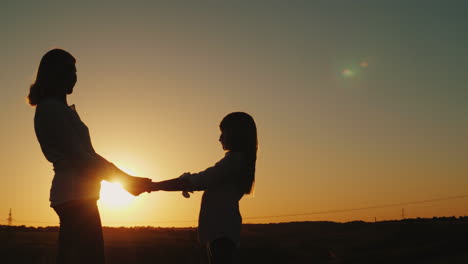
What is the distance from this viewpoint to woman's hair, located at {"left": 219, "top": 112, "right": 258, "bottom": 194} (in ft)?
19.1

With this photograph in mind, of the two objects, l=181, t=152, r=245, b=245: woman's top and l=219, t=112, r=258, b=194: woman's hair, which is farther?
l=219, t=112, r=258, b=194: woman's hair

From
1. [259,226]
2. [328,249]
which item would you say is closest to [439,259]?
[328,249]

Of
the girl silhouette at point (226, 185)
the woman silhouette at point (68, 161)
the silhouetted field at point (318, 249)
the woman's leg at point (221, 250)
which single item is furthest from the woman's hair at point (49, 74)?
the silhouetted field at point (318, 249)

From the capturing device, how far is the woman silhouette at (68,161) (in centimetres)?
459

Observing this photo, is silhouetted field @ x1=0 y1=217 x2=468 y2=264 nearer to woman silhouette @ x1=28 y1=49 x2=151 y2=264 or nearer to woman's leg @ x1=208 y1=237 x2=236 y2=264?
woman's leg @ x1=208 y1=237 x2=236 y2=264

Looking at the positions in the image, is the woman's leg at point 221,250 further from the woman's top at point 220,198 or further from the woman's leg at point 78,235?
the woman's leg at point 78,235

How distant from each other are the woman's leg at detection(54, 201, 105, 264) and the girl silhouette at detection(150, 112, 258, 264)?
1.21 meters

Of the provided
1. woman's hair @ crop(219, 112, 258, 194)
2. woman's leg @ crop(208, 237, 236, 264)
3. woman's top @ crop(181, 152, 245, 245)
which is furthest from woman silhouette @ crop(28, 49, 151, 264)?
woman's hair @ crop(219, 112, 258, 194)

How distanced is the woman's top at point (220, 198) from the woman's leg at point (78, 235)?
1202mm

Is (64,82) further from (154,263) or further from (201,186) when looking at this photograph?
(154,263)

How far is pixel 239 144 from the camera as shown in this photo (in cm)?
582

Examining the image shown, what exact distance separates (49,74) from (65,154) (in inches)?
30.1

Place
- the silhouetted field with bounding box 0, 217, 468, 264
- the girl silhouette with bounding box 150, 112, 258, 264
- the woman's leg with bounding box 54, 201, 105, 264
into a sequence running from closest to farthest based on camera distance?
1. the woman's leg with bounding box 54, 201, 105, 264
2. the girl silhouette with bounding box 150, 112, 258, 264
3. the silhouetted field with bounding box 0, 217, 468, 264

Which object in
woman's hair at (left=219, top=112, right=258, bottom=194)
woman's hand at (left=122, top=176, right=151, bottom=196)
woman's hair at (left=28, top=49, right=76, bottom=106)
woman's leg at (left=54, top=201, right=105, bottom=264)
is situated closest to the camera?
woman's leg at (left=54, top=201, right=105, bottom=264)
